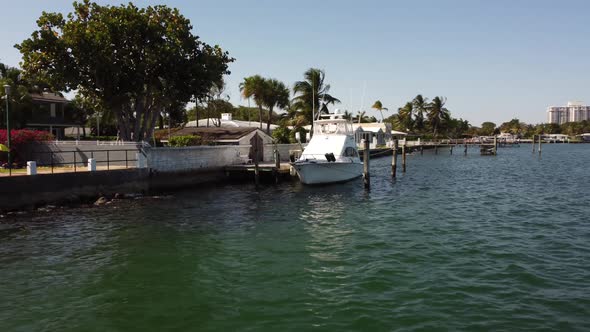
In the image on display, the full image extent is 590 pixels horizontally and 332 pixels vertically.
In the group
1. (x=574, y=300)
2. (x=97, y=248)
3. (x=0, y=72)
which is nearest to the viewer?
(x=574, y=300)

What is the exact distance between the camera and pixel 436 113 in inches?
4316

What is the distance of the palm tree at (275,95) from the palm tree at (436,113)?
A: 202 ft

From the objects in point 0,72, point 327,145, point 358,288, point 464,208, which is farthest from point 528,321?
point 0,72

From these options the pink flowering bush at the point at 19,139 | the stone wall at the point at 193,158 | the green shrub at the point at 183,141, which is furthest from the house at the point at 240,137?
the pink flowering bush at the point at 19,139

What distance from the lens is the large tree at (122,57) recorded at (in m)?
26.8

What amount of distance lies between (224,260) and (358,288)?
4386mm

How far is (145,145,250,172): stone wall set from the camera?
1135 inches

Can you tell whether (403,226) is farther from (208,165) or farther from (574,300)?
(208,165)

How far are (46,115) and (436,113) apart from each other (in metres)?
90.1

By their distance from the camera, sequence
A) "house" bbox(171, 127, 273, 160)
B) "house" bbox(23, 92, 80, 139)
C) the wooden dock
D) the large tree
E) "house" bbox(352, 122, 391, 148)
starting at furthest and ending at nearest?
1. "house" bbox(352, 122, 391, 148)
2. "house" bbox(23, 92, 80, 139)
3. "house" bbox(171, 127, 273, 160)
4. the wooden dock
5. the large tree

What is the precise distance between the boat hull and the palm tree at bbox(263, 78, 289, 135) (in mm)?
28148

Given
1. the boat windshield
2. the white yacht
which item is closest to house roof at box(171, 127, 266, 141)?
the boat windshield

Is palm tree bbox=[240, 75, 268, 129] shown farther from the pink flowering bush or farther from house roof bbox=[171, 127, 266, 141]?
the pink flowering bush

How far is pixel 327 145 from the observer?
32.5 m
